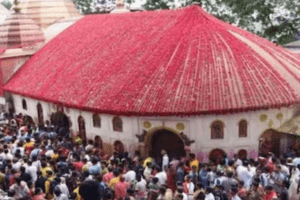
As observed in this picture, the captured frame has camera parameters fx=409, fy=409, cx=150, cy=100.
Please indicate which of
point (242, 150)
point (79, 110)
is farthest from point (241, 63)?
point (79, 110)

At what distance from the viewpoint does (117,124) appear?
49.2 ft

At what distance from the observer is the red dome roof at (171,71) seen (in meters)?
13.7

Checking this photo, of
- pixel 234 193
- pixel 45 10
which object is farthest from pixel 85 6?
pixel 234 193

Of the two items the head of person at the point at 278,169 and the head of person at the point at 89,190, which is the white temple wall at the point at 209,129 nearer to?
the head of person at the point at 278,169

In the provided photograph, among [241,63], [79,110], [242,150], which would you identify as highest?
[241,63]

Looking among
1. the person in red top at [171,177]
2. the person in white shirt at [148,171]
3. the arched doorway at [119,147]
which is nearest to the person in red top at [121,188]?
the person in white shirt at [148,171]

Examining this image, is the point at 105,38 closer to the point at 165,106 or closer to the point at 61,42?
the point at 61,42

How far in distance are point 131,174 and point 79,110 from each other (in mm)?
6517

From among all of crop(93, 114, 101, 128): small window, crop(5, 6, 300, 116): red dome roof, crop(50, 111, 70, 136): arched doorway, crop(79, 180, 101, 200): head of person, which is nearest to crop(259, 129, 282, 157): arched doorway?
crop(5, 6, 300, 116): red dome roof

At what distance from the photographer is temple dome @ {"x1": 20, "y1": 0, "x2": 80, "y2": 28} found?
27048mm

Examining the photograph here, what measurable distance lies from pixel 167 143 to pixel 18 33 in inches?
483

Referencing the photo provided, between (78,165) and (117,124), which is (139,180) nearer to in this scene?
(78,165)

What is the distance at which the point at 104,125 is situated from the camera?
15312 mm

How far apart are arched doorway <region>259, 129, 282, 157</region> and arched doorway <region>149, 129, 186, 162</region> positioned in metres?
2.77
